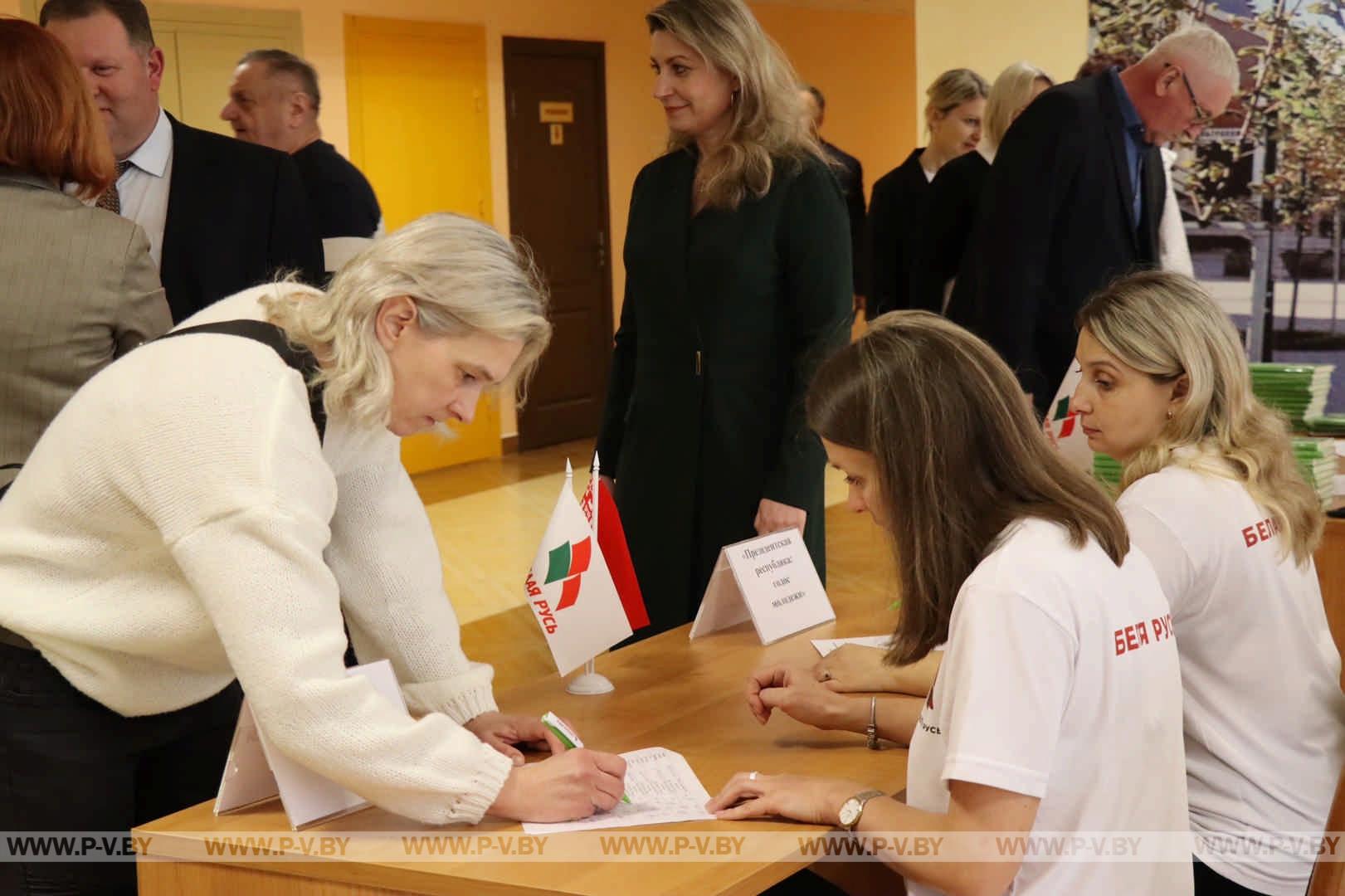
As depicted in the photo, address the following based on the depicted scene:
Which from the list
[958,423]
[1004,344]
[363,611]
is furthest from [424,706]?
[1004,344]

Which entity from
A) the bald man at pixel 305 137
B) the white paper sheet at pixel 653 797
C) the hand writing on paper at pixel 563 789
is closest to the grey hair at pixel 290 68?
the bald man at pixel 305 137

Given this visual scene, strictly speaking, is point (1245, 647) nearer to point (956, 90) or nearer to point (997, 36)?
point (956, 90)

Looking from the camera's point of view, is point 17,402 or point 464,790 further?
point 17,402

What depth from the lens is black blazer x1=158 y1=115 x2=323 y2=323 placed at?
2.89 m

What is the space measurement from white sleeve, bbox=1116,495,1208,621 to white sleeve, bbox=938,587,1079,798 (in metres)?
0.53

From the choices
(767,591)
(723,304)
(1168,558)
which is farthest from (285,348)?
(723,304)

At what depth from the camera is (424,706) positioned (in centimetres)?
199

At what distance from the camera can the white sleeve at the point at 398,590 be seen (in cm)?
194

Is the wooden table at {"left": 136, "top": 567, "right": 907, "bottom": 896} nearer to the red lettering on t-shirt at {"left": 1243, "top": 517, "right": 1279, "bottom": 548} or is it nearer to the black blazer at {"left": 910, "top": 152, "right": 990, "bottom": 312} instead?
the red lettering on t-shirt at {"left": 1243, "top": 517, "right": 1279, "bottom": 548}

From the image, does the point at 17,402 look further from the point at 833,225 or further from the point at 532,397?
the point at 532,397

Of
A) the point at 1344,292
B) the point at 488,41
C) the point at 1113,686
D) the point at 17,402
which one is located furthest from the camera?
the point at 488,41

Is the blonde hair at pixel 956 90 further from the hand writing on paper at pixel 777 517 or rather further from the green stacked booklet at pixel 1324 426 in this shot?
the hand writing on paper at pixel 777 517

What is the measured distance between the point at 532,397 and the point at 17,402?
6983mm

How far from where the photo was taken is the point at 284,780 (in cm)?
165
